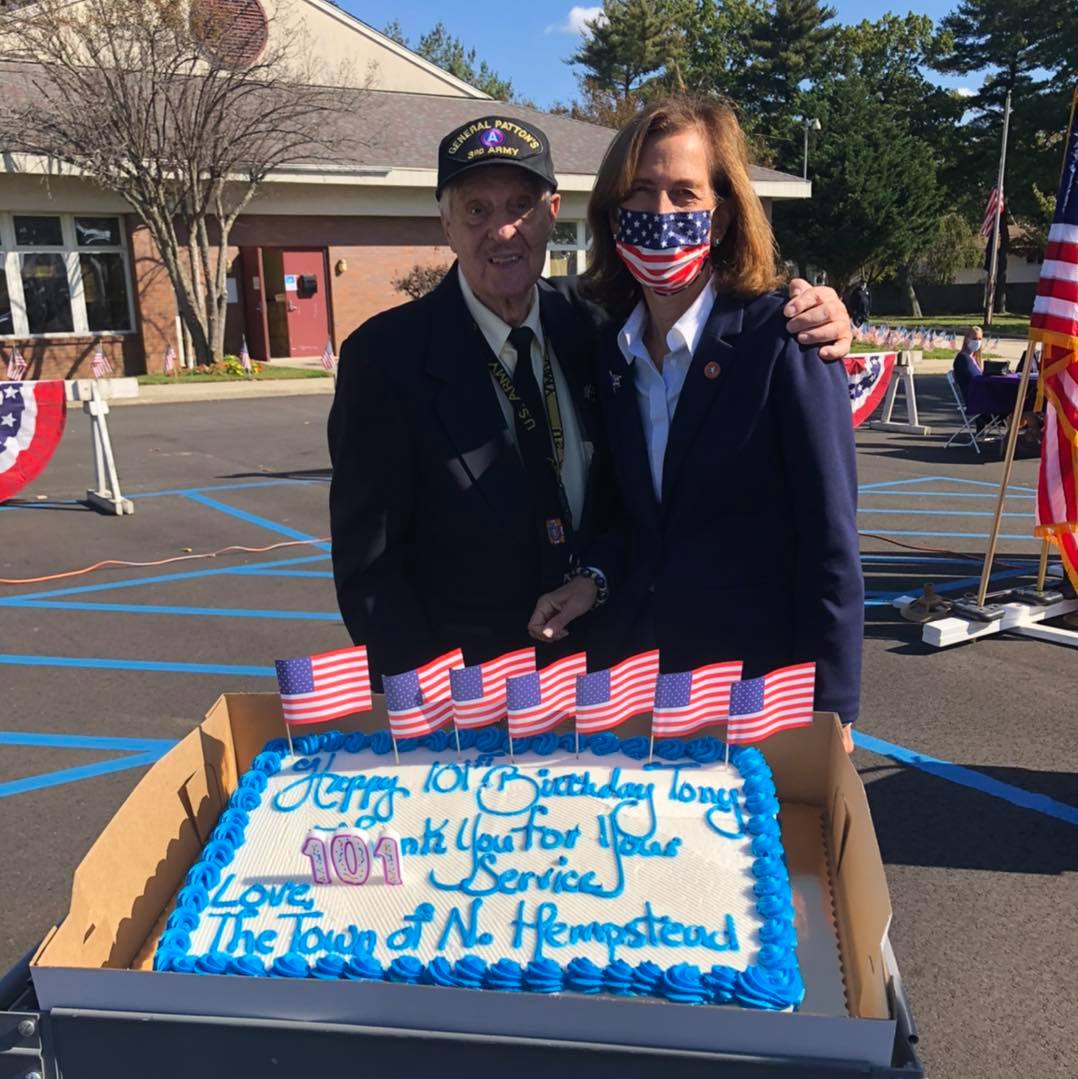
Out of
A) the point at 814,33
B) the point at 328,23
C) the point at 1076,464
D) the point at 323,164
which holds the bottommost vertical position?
the point at 1076,464

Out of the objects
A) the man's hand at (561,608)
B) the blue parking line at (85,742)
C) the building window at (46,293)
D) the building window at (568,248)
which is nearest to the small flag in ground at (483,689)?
the man's hand at (561,608)

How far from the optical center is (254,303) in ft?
74.1

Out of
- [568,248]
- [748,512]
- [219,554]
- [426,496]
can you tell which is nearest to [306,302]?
[568,248]

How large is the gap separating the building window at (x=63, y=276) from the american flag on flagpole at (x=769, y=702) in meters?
21.0

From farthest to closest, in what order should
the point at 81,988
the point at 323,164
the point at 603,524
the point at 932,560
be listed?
the point at 323,164 → the point at 932,560 → the point at 603,524 → the point at 81,988

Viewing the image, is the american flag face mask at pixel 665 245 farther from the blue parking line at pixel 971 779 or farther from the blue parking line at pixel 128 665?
the blue parking line at pixel 128 665

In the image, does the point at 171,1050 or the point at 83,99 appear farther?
the point at 83,99

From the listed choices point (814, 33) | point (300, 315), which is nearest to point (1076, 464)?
point (300, 315)

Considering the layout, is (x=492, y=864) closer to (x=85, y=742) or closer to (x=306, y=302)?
(x=85, y=742)

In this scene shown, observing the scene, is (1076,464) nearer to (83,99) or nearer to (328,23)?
(83,99)

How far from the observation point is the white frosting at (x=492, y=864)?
1.39 metres

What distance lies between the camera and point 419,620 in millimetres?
2191

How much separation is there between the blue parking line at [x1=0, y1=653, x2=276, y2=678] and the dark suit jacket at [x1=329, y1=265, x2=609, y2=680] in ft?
11.2

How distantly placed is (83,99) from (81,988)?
65.6ft
